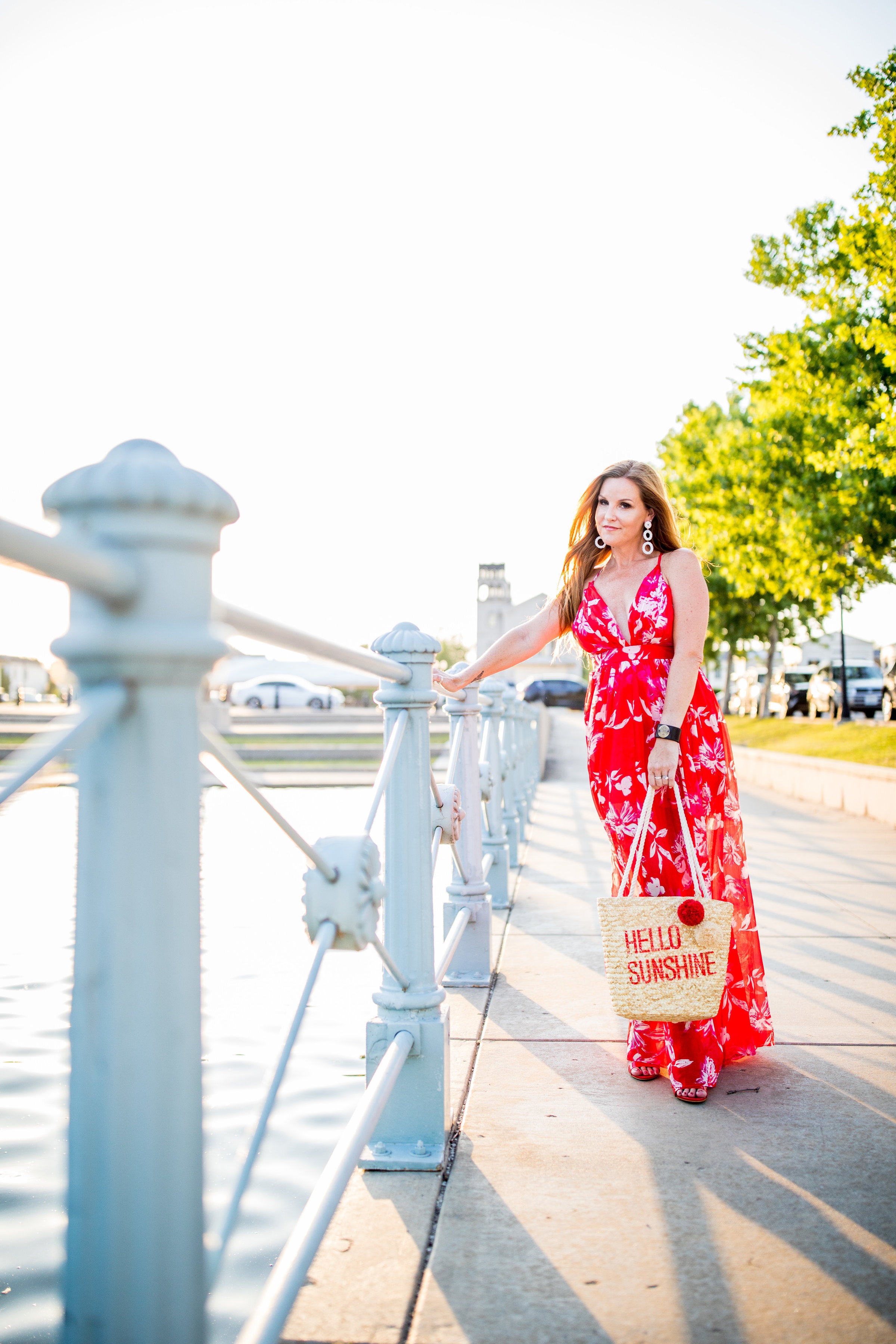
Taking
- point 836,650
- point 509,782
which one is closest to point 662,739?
point 509,782

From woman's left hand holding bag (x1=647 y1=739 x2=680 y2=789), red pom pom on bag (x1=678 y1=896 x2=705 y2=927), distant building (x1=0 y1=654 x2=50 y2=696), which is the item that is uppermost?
distant building (x1=0 y1=654 x2=50 y2=696)

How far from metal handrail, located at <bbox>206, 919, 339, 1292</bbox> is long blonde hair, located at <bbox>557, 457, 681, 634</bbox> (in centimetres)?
186

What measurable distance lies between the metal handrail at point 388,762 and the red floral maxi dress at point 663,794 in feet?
2.52

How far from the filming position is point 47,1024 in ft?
12.6

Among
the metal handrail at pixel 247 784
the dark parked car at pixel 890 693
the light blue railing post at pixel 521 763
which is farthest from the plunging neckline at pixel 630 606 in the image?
the dark parked car at pixel 890 693

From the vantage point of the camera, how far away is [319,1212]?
5.28 feet

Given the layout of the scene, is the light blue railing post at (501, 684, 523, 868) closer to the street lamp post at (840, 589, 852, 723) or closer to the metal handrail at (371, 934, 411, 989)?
the metal handrail at (371, 934, 411, 989)

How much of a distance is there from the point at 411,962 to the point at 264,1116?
115 cm

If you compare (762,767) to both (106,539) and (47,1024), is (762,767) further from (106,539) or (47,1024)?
(106,539)

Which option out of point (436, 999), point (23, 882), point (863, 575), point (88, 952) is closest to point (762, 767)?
point (863, 575)

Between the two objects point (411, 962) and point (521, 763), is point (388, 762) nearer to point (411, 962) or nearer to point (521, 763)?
point (411, 962)

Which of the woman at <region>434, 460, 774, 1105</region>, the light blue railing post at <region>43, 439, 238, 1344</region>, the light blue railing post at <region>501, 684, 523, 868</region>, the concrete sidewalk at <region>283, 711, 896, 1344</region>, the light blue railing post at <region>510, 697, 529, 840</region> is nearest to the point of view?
the light blue railing post at <region>43, 439, 238, 1344</region>

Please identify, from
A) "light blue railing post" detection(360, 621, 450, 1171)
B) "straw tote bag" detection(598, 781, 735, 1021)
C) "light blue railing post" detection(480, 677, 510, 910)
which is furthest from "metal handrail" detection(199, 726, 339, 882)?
"light blue railing post" detection(480, 677, 510, 910)

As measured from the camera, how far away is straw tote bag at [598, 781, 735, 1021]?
2691mm
